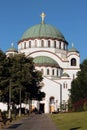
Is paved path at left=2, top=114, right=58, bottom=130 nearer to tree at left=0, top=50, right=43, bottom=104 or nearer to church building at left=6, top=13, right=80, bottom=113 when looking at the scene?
tree at left=0, top=50, right=43, bottom=104

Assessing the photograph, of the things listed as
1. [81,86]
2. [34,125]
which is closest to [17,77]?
[81,86]

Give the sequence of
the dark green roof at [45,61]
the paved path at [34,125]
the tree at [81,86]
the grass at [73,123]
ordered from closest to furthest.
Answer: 1. the grass at [73,123]
2. the paved path at [34,125]
3. the tree at [81,86]
4. the dark green roof at [45,61]

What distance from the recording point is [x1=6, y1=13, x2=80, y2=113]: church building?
4700 inches

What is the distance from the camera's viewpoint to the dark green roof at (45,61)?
121m

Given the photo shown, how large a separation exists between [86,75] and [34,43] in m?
49.3

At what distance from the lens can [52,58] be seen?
128 meters

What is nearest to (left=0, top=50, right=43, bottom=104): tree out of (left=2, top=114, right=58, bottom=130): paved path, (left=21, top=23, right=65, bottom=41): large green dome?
(left=2, top=114, right=58, bottom=130): paved path

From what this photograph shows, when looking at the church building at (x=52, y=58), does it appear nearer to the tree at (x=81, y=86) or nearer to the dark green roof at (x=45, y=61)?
the dark green roof at (x=45, y=61)

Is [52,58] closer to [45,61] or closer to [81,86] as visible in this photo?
[45,61]

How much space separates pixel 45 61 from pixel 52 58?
5363 millimetres

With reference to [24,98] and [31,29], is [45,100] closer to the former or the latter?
[31,29]

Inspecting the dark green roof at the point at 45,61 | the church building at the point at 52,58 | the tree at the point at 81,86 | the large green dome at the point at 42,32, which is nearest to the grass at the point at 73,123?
the tree at the point at 81,86

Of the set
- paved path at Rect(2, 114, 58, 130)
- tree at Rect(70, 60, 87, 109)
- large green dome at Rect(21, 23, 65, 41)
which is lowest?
paved path at Rect(2, 114, 58, 130)

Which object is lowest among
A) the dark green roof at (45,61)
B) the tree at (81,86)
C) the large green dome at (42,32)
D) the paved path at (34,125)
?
the paved path at (34,125)
